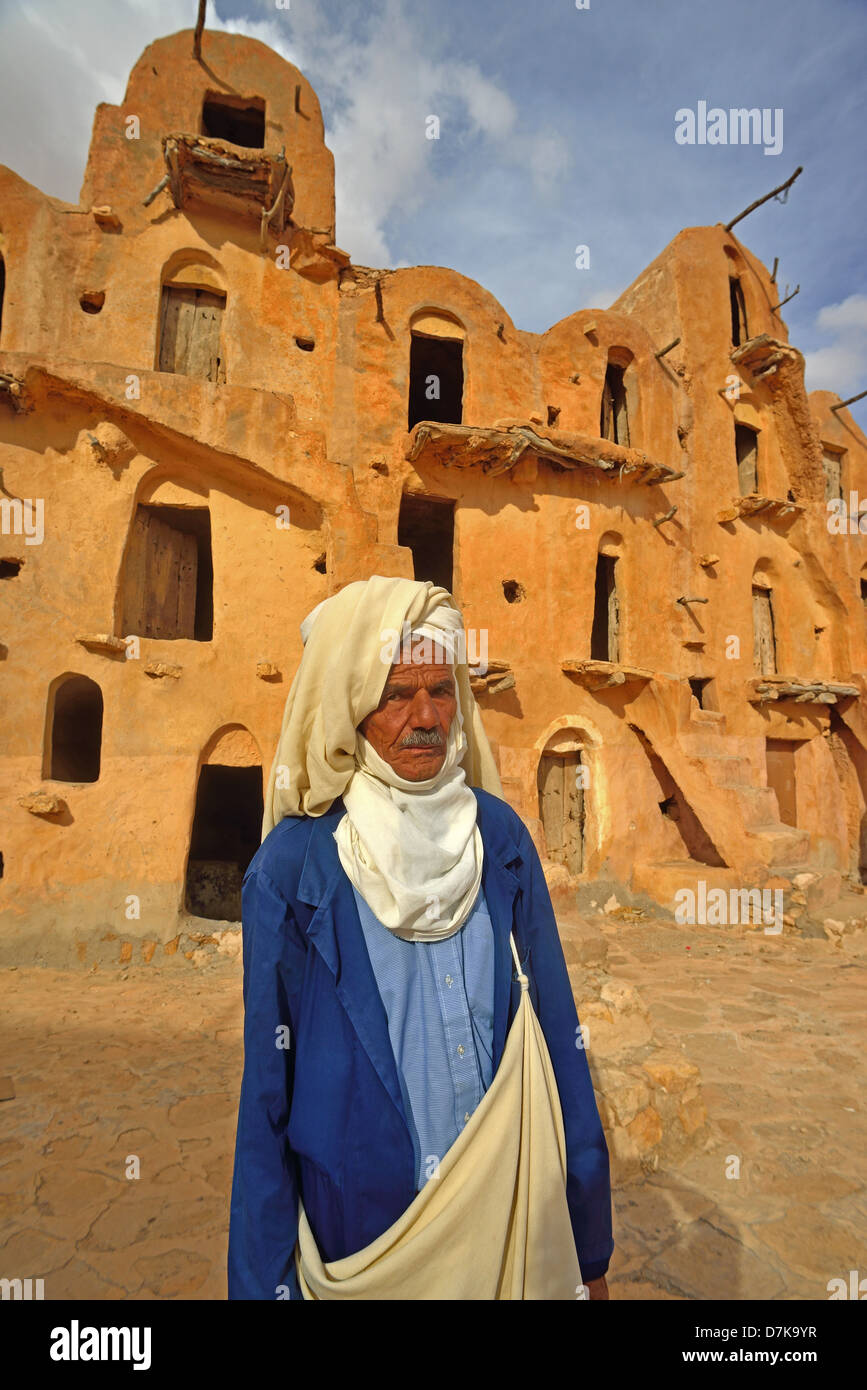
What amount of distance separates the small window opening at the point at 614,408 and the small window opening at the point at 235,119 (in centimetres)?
767

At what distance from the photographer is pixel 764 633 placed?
1484cm

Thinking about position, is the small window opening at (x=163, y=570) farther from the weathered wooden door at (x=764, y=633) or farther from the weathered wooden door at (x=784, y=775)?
the weathered wooden door at (x=784, y=775)

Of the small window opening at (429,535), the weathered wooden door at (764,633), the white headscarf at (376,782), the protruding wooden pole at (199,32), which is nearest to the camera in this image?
the white headscarf at (376,782)

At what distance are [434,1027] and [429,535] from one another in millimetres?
13549

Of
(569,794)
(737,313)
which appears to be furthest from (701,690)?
(737,313)

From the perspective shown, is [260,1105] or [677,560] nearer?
[260,1105]

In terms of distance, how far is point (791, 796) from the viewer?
47.6ft

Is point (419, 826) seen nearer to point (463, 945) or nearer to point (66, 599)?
point (463, 945)

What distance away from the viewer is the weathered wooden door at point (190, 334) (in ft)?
32.1

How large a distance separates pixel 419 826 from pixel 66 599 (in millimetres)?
8039

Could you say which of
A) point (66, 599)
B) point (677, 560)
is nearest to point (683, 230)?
point (677, 560)

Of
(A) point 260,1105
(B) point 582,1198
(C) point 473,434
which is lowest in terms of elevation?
(B) point 582,1198
